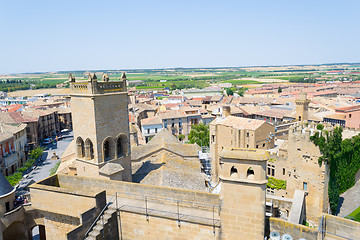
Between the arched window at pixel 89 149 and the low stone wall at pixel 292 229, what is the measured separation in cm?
1197

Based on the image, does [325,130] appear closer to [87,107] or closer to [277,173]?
[277,173]

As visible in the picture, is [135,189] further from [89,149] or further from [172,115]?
[172,115]

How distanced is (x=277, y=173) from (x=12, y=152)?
44107mm

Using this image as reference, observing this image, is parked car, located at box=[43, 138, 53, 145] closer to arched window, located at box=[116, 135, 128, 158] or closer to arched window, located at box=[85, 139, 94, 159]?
arched window, located at box=[116, 135, 128, 158]

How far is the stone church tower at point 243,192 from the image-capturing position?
39.7 feet

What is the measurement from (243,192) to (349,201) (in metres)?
26.0

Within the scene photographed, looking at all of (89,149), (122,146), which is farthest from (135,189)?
(122,146)

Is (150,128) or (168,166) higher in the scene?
(168,166)

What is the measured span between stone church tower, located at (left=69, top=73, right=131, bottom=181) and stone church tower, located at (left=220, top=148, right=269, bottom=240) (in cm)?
813

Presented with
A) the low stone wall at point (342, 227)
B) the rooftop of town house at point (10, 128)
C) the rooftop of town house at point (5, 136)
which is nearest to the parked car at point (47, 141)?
the rooftop of town house at point (10, 128)

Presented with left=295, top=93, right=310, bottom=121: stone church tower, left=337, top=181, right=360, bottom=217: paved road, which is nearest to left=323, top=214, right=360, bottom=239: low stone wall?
left=337, top=181, right=360, bottom=217: paved road

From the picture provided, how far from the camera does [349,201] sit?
105ft

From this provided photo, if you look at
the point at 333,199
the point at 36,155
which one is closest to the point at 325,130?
the point at 333,199

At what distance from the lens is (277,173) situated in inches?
1250
